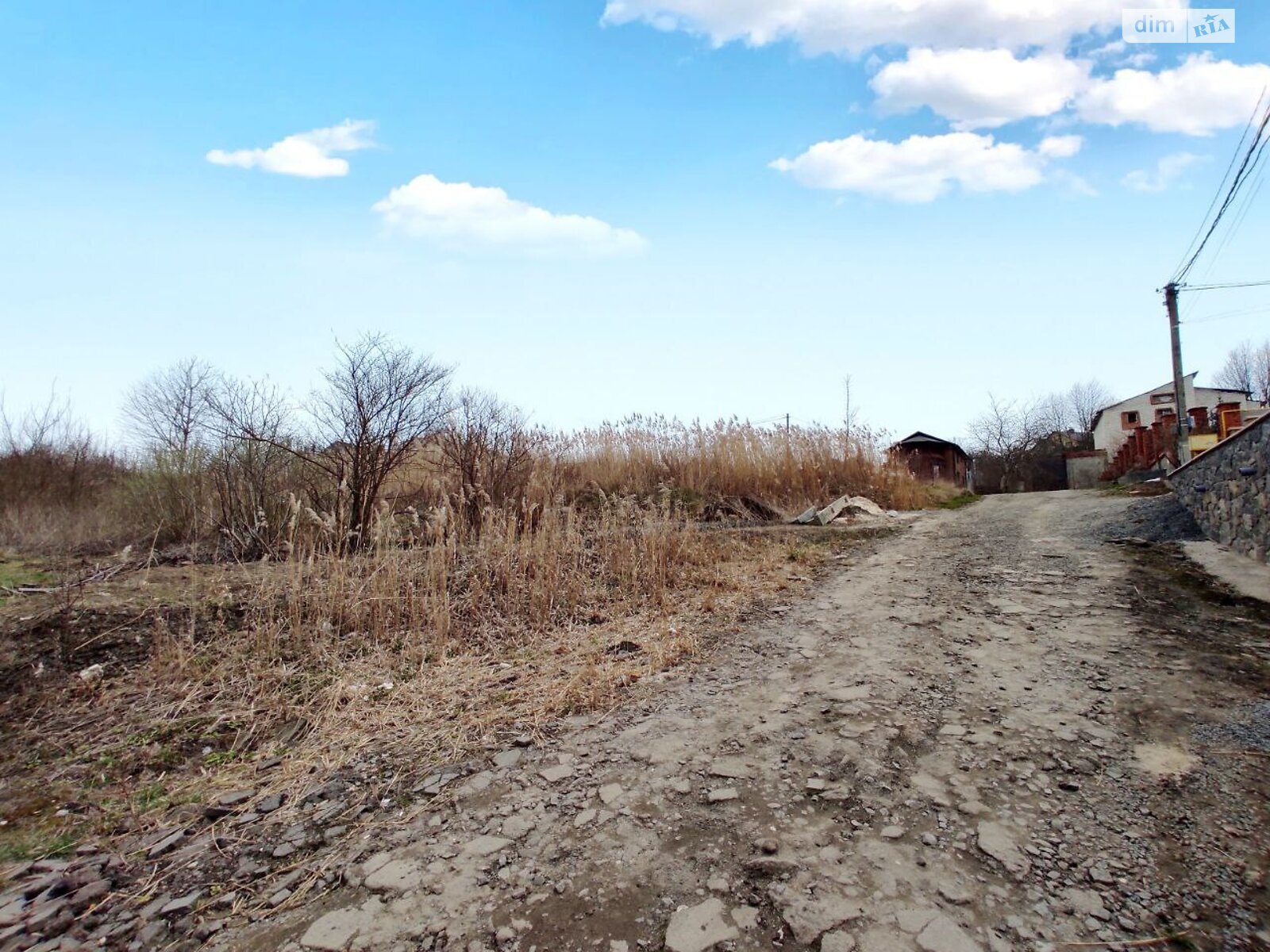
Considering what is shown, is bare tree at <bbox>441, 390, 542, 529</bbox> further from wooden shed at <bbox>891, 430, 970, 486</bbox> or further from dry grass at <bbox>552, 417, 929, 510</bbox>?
wooden shed at <bbox>891, 430, 970, 486</bbox>

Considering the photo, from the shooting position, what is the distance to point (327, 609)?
169 inches

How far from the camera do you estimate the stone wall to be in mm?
5094

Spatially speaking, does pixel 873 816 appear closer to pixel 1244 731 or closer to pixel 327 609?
pixel 1244 731

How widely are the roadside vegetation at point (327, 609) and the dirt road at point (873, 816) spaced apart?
621 mm

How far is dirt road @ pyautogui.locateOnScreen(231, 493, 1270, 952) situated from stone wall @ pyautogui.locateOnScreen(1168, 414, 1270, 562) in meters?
1.95

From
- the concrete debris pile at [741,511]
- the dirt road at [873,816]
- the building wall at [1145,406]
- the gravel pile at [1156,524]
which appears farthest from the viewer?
the building wall at [1145,406]

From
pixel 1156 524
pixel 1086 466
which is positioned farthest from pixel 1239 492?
pixel 1086 466

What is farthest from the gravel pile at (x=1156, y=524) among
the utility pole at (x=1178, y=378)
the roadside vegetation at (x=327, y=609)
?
the utility pole at (x=1178, y=378)

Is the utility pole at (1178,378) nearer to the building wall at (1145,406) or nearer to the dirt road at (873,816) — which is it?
the dirt road at (873,816)

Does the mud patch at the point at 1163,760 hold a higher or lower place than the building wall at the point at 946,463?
lower

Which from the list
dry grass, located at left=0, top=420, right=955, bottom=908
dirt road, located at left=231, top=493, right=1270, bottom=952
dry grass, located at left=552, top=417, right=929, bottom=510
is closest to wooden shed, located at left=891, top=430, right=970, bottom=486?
dry grass, located at left=552, top=417, right=929, bottom=510

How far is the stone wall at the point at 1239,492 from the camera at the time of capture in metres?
5.09

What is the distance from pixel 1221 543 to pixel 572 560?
5.83 metres

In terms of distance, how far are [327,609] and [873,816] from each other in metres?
3.49
